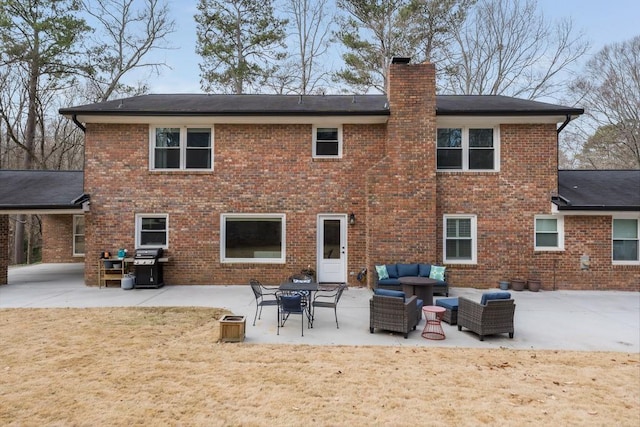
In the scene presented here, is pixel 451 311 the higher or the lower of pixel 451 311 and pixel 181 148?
the lower

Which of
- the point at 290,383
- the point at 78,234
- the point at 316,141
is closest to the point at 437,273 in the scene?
the point at 316,141

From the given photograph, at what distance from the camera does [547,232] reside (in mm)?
11016

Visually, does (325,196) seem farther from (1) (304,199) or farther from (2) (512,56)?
(2) (512,56)

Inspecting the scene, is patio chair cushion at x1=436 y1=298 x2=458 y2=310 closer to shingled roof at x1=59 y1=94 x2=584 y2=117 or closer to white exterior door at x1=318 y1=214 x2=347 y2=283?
white exterior door at x1=318 y1=214 x2=347 y2=283

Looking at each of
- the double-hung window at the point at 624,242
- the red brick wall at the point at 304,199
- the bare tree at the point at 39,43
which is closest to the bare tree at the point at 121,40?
the bare tree at the point at 39,43

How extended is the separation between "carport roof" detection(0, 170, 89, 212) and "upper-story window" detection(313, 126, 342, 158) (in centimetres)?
743

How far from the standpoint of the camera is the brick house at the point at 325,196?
10.8 m

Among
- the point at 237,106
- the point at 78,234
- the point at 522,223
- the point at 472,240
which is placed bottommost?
the point at 78,234

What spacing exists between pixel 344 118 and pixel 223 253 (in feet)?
18.9

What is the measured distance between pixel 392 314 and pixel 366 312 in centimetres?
172

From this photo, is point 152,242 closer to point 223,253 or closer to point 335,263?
point 223,253

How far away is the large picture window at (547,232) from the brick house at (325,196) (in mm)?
42

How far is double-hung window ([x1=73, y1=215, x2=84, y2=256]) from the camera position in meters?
16.4

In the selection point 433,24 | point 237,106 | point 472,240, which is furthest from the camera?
point 433,24
